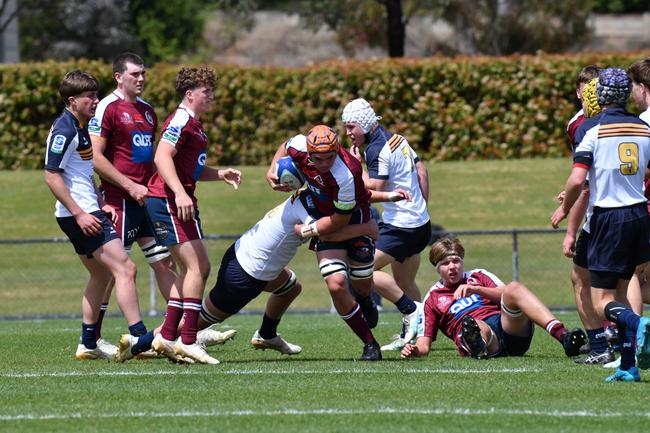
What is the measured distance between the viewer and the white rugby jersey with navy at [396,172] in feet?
35.8

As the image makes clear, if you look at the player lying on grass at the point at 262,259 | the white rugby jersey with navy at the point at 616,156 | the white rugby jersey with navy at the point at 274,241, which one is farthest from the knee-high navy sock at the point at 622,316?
the white rugby jersey with navy at the point at 274,241

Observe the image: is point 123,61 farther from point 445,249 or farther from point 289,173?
point 445,249

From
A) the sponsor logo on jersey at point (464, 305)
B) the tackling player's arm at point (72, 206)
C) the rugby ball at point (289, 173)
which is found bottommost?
the sponsor logo on jersey at point (464, 305)

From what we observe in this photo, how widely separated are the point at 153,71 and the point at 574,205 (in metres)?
17.1

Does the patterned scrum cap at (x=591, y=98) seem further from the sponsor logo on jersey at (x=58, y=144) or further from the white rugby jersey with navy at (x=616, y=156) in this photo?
the sponsor logo on jersey at (x=58, y=144)

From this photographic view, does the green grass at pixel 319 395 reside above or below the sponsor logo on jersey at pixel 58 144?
below

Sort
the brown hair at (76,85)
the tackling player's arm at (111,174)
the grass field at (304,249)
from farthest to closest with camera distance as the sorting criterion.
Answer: the grass field at (304,249)
the tackling player's arm at (111,174)
the brown hair at (76,85)

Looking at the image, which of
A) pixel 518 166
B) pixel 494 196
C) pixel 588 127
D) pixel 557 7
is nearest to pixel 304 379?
pixel 588 127

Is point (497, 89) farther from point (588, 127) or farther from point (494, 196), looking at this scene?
point (588, 127)

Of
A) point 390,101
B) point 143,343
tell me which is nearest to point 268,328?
point 143,343

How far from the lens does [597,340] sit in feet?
29.2

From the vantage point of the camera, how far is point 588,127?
8516 millimetres

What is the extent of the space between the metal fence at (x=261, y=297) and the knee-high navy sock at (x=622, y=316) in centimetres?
1057

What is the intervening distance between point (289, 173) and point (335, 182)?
1.59 ft
